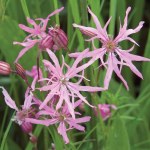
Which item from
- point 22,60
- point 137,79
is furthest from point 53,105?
point 137,79

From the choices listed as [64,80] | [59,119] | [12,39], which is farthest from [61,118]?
[12,39]

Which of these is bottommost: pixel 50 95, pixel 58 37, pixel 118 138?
pixel 118 138

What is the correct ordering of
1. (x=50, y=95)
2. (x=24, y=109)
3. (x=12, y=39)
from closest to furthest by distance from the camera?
(x=50, y=95)
(x=24, y=109)
(x=12, y=39)

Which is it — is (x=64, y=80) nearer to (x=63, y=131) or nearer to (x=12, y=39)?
(x=63, y=131)

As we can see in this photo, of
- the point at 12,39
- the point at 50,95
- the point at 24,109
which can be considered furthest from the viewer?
the point at 12,39

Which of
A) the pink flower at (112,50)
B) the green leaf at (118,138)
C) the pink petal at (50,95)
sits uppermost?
the pink flower at (112,50)

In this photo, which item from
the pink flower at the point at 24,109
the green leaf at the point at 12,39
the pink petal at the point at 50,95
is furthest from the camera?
the green leaf at the point at 12,39

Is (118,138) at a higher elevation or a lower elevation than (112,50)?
lower

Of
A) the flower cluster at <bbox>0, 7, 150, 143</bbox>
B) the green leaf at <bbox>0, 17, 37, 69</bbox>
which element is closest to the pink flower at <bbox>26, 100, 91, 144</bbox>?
the flower cluster at <bbox>0, 7, 150, 143</bbox>

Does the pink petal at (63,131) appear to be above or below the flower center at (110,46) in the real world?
below

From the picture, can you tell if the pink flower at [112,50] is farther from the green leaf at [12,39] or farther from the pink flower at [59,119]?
the green leaf at [12,39]

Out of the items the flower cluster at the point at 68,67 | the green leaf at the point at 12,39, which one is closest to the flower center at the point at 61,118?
the flower cluster at the point at 68,67
